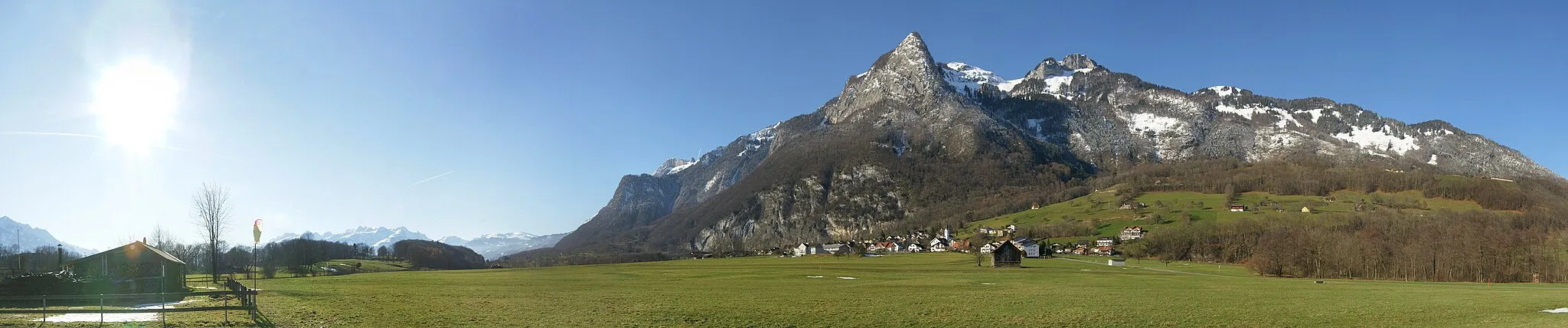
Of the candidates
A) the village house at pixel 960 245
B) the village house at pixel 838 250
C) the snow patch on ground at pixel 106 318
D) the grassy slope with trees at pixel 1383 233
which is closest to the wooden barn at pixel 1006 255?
the grassy slope with trees at pixel 1383 233

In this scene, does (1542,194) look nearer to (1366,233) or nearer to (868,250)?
(1366,233)

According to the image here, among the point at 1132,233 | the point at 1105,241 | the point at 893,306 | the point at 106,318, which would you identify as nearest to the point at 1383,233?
the point at 1105,241

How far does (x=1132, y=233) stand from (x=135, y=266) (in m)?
169

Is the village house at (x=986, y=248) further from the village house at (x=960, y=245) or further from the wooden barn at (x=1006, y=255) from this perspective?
the wooden barn at (x=1006, y=255)

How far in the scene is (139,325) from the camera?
989 inches

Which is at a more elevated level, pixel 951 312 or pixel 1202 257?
pixel 951 312

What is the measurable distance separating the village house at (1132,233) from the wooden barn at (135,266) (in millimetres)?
158550

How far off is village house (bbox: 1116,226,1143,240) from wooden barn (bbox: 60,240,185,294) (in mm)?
158550

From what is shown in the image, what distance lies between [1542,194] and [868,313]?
254817 mm

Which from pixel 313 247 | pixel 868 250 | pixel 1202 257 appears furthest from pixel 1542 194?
pixel 313 247

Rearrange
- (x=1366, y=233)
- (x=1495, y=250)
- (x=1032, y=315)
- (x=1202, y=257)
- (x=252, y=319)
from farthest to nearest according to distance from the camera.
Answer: (x=1202, y=257) → (x=1366, y=233) → (x=1495, y=250) → (x=1032, y=315) → (x=252, y=319)

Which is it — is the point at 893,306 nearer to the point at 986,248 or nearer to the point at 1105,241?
the point at 986,248

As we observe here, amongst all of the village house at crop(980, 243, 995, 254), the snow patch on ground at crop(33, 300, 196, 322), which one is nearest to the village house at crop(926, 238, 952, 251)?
the village house at crop(980, 243, 995, 254)

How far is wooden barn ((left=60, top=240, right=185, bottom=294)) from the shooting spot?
48656mm
